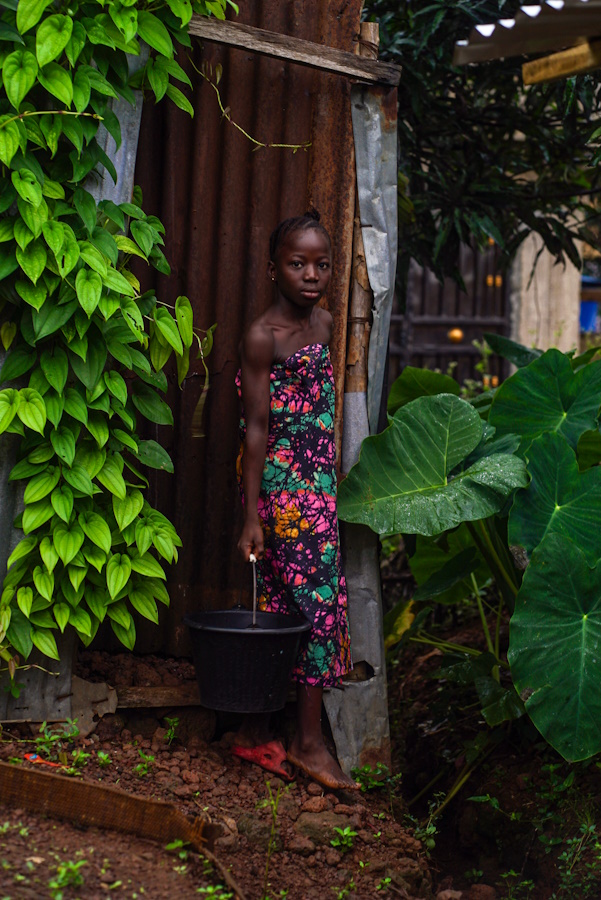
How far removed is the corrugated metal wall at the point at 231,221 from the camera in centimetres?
326

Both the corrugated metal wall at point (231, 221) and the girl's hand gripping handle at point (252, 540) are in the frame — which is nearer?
the girl's hand gripping handle at point (252, 540)

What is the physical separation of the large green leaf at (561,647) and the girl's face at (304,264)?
42.4 inches

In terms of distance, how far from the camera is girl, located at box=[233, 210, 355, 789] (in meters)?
3.00

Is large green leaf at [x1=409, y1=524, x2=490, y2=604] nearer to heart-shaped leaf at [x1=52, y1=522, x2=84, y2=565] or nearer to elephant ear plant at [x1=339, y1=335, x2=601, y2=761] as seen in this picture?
elephant ear plant at [x1=339, y1=335, x2=601, y2=761]

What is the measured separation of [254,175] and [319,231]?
482 millimetres

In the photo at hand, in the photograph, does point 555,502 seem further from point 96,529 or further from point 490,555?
point 96,529

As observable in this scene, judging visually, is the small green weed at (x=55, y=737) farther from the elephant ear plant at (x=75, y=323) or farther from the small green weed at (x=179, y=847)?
the small green weed at (x=179, y=847)

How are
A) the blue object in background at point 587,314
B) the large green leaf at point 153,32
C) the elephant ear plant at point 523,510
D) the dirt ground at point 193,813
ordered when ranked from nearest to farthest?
1. the dirt ground at point 193,813
2. the large green leaf at point 153,32
3. the elephant ear plant at point 523,510
4. the blue object in background at point 587,314

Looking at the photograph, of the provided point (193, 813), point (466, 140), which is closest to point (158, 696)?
point (193, 813)

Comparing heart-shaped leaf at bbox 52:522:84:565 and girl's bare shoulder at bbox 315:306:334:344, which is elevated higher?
girl's bare shoulder at bbox 315:306:334:344

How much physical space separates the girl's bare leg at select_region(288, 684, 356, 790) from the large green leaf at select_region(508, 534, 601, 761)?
25.9 inches

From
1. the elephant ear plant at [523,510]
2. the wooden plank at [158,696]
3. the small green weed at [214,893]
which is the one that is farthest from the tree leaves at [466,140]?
the small green weed at [214,893]

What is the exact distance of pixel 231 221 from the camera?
10.8 feet

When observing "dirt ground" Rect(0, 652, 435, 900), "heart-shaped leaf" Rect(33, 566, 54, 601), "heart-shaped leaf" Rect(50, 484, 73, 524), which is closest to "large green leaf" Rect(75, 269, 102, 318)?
"heart-shaped leaf" Rect(50, 484, 73, 524)
